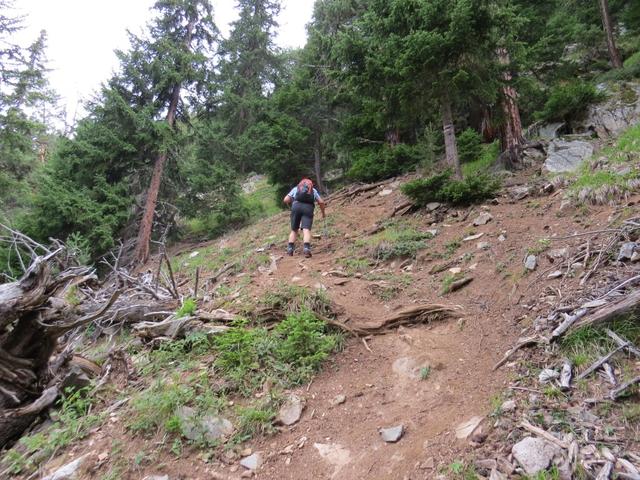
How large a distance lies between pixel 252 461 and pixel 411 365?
73.2 inches

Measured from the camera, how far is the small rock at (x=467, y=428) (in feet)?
8.81

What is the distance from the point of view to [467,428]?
108 inches

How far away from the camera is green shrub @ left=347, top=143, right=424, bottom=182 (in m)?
12.9

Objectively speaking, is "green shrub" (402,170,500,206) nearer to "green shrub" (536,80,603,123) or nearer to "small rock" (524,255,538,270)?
"small rock" (524,255,538,270)

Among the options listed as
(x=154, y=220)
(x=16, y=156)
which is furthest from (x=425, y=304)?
(x=16, y=156)

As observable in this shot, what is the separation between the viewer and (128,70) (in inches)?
604

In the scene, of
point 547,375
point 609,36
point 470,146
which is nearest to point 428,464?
point 547,375

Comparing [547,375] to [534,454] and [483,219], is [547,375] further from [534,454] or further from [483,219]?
[483,219]

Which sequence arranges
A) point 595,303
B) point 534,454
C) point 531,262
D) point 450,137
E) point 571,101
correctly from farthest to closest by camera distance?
point 571,101
point 450,137
point 531,262
point 595,303
point 534,454

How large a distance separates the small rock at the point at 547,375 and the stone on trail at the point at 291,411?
212 centimetres

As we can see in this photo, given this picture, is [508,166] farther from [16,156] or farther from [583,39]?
[16,156]

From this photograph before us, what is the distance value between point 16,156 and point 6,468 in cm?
1584

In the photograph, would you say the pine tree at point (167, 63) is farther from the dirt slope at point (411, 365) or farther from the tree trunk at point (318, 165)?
the dirt slope at point (411, 365)

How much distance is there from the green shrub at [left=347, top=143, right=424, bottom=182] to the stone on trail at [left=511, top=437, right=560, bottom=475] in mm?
11232
